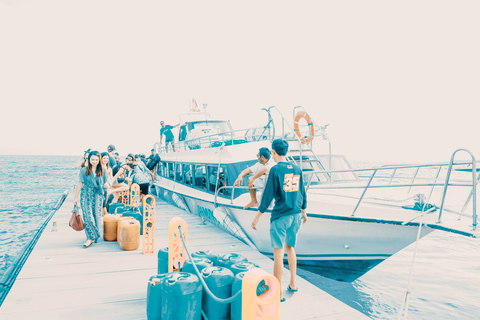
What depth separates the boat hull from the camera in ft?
16.4

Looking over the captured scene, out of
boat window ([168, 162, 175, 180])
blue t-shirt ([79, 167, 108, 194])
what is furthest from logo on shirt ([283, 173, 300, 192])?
boat window ([168, 162, 175, 180])

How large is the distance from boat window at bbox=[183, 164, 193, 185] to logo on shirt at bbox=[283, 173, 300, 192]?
21.1 feet

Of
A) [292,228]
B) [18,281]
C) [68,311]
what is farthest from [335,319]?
[18,281]

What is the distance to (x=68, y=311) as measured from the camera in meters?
3.64

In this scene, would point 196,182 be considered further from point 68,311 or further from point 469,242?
point 469,242

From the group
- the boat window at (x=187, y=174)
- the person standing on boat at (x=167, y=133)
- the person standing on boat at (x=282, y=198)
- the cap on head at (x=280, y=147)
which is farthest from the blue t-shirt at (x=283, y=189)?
the person standing on boat at (x=167, y=133)

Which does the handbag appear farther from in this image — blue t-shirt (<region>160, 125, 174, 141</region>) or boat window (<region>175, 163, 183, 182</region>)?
blue t-shirt (<region>160, 125, 174, 141</region>)

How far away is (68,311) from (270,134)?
6155mm

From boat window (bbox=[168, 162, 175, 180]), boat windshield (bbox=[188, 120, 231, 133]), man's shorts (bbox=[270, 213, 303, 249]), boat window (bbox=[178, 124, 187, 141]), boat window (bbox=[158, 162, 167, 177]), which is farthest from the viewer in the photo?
boat window (bbox=[158, 162, 167, 177])

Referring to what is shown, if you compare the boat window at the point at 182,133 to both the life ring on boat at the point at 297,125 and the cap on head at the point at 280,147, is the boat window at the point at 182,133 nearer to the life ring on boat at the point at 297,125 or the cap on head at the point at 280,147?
the life ring on boat at the point at 297,125

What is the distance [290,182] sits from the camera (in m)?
3.69

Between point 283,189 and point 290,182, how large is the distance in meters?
0.12

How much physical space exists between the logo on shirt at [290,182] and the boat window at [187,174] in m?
6.44

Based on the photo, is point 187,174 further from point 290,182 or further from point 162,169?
point 290,182
